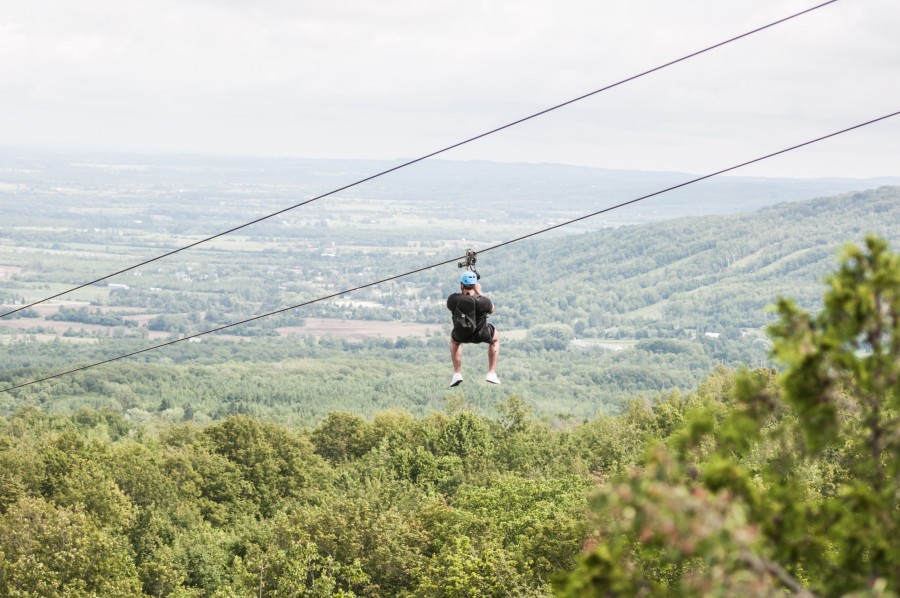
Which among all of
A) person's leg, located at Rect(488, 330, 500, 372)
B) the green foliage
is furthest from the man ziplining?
the green foliage

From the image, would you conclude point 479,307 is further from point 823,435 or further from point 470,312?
point 823,435

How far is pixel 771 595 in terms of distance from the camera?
5316 mm

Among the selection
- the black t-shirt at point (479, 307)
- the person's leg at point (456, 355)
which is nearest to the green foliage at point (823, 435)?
the black t-shirt at point (479, 307)

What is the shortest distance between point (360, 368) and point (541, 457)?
131m

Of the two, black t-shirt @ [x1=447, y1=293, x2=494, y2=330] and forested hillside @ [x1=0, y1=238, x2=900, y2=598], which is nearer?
forested hillside @ [x1=0, y1=238, x2=900, y2=598]

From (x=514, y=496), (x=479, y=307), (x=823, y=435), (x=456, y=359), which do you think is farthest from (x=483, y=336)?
(x=514, y=496)

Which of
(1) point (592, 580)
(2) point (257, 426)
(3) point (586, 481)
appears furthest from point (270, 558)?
(1) point (592, 580)

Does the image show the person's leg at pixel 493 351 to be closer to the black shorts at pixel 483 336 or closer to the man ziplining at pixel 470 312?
the black shorts at pixel 483 336

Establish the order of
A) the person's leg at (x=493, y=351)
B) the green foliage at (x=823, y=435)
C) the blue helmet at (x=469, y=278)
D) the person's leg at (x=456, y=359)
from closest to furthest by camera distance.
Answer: the green foliage at (x=823, y=435)
the blue helmet at (x=469, y=278)
the person's leg at (x=456, y=359)
the person's leg at (x=493, y=351)

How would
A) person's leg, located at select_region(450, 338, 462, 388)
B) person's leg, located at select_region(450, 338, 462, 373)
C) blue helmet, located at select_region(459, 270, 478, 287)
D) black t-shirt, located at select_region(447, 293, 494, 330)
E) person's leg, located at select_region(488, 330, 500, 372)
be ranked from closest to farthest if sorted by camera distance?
A: blue helmet, located at select_region(459, 270, 478, 287) → black t-shirt, located at select_region(447, 293, 494, 330) → person's leg, located at select_region(450, 338, 462, 388) → person's leg, located at select_region(450, 338, 462, 373) → person's leg, located at select_region(488, 330, 500, 372)

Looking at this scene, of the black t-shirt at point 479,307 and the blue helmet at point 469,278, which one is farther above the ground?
the blue helmet at point 469,278

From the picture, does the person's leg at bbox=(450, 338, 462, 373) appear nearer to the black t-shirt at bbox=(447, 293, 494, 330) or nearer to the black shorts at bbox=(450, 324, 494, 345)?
the black shorts at bbox=(450, 324, 494, 345)

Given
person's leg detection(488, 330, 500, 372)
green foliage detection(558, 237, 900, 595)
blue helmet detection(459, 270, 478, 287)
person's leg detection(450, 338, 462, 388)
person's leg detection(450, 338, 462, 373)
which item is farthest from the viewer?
person's leg detection(488, 330, 500, 372)

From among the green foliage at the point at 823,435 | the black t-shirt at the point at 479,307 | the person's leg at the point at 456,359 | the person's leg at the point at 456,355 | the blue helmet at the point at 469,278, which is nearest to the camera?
the green foliage at the point at 823,435
